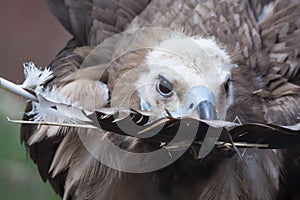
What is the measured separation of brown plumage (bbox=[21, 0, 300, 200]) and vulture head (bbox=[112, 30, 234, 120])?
0.17 feet

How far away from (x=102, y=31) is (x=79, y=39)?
18cm

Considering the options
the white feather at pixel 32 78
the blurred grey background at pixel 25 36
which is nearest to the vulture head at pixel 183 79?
the white feather at pixel 32 78

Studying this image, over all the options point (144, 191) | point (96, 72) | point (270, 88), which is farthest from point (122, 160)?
point (270, 88)

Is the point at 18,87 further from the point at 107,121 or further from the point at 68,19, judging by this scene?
the point at 68,19

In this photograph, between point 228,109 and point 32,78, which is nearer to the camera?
point 32,78

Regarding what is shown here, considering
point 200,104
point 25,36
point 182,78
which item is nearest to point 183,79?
point 182,78

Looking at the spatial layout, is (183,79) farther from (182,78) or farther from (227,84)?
(227,84)

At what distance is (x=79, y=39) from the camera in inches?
130

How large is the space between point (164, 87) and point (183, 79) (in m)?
0.06

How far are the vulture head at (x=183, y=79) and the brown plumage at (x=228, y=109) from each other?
5cm

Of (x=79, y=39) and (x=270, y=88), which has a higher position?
(x=79, y=39)

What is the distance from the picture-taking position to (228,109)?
2.70 m

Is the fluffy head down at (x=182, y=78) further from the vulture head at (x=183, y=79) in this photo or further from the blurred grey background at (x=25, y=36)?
the blurred grey background at (x=25, y=36)

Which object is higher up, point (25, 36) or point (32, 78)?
point (32, 78)
